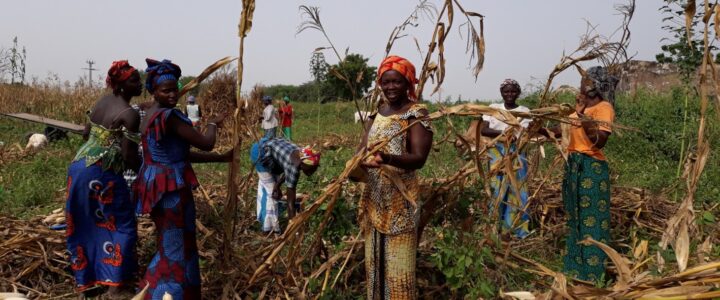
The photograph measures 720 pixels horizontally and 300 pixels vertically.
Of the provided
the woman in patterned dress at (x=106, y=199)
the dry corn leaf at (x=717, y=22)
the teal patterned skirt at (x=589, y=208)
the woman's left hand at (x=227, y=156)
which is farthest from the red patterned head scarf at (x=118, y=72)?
the dry corn leaf at (x=717, y=22)

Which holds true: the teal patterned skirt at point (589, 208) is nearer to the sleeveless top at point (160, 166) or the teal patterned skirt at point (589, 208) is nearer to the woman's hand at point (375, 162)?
the woman's hand at point (375, 162)

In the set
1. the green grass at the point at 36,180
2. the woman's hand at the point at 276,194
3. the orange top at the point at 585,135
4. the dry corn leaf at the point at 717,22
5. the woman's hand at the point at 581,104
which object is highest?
the dry corn leaf at the point at 717,22

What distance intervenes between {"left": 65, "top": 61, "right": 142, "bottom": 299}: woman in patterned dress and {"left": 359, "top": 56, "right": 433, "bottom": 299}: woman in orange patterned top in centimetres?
164

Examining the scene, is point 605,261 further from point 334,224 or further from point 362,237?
point 334,224

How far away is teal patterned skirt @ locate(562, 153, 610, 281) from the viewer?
145 inches

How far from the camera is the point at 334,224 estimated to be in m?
2.93

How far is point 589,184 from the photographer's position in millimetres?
3697

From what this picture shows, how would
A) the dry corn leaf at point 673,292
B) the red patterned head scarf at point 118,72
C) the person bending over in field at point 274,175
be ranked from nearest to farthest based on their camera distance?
the dry corn leaf at point 673,292, the red patterned head scarf at point 118,72, the person bending over in field at point 274,175

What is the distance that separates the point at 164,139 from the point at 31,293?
1616mm

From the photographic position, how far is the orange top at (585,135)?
351cm

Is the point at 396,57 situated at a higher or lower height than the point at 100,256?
higher

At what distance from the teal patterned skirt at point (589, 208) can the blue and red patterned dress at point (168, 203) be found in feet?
8.34

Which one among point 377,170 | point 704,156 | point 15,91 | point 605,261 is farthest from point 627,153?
point 15,91

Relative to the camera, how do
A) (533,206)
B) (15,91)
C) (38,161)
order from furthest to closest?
(15,91) → (38,161) → (533,206)
